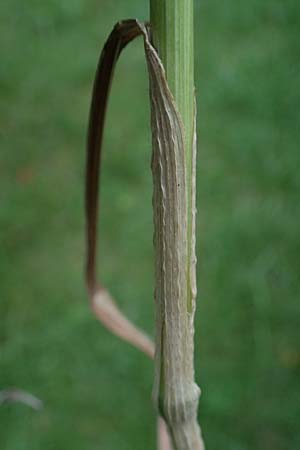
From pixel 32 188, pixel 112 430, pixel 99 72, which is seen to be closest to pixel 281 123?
pixel 32 188

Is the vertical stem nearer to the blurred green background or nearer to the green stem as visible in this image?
the green stem

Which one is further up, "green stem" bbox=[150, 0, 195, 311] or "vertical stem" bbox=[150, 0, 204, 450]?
"green stem" bbox=[150, 0, 195, 311]

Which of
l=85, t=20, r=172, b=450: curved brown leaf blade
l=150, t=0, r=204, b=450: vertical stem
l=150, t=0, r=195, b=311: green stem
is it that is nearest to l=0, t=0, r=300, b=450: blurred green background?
l=85, t=20, r=172, b=450: curved brown leaf blade

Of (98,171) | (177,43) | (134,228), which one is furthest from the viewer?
(134,228)

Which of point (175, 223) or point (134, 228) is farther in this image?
point (134, 228)

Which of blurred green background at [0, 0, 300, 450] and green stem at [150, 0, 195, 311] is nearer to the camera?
green stem at [150, 0, 195, 311]

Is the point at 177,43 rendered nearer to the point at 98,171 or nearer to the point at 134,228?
the point at 98,171

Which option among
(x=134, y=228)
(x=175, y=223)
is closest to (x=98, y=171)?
(x=175, y=223)
